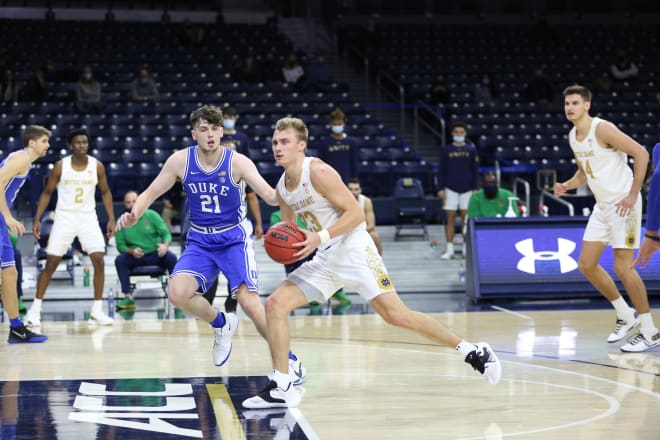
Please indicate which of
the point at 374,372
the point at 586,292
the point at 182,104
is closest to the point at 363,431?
the point at 374,372

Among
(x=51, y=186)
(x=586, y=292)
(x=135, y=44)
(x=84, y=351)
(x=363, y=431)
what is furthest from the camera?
(x=135, y=44)

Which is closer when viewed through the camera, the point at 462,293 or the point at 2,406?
the point at 2,406

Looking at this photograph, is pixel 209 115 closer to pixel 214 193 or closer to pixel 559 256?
pixel 214 193

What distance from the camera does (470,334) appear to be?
868 cm

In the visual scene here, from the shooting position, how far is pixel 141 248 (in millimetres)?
11344

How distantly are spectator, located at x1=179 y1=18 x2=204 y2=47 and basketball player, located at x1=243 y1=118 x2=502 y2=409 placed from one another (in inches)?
602

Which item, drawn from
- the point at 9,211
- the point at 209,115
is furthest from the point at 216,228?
the point at 9,211

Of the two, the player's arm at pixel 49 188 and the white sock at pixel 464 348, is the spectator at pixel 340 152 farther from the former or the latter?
the white sock at pixel 464 348

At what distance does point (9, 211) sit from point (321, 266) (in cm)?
348

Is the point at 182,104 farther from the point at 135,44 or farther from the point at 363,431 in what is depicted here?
→ the point at 363,431

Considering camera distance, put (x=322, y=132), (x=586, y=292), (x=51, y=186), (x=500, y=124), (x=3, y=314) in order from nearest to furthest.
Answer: (x=51, y=186) → (x=3, y=314) → (x=586, y=292) → (x=322, y=132) → (x=500, y=124)

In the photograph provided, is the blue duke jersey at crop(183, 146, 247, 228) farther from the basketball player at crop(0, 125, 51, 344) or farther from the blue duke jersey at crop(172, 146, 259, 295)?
the basketball player at crop(0, 125, 51, 344)

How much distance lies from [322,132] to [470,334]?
831 centimetres

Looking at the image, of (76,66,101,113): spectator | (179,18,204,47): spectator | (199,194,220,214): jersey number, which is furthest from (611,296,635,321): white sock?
(179,18,204,47): spectator
